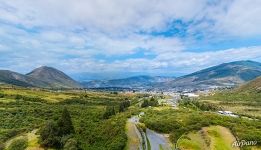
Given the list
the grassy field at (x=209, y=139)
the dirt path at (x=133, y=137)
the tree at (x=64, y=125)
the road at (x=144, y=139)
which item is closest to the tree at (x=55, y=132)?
the tree at (x=64, y=125)

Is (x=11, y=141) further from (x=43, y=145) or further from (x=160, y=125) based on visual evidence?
(x=160, y=125)

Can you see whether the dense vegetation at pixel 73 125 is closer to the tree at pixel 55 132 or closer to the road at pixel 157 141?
the tree at pixel 55 132

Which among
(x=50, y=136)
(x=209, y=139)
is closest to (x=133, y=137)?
(x=209, y=139)

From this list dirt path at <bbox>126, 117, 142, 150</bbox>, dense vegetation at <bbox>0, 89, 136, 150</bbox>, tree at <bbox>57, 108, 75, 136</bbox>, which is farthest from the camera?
tree at <bbox>57, 108, 75, 136</bbox>

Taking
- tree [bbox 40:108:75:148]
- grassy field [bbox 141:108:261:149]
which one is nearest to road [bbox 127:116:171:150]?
grassy field [bbox 141:108:261:149]

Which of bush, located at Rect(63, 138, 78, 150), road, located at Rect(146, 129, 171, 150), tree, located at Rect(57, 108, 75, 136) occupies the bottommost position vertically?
road, located at Rect(146, 129, 171, 150)

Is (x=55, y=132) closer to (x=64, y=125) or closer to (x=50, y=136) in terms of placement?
(x=50, y=136)

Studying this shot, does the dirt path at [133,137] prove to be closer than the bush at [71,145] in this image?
No

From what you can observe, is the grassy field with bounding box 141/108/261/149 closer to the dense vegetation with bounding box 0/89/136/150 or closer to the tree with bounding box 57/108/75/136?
the dense vegetation with bounding box 0/89/136/150
